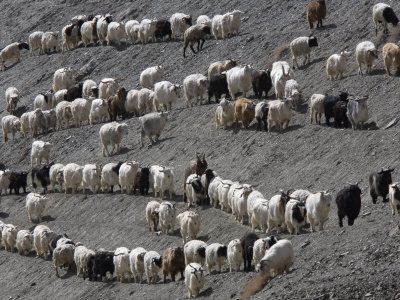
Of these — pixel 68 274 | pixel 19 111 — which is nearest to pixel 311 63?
Result: pixel 68 274

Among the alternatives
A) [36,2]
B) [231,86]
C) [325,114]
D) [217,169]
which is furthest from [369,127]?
[36,2]

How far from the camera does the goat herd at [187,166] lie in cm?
2812

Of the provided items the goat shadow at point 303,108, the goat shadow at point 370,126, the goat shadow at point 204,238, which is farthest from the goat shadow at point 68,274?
the goat shadow at point 303,108

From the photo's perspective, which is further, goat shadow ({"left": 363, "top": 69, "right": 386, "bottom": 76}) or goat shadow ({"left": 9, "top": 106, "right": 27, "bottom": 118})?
goat shadow ({"left": 9, "top": 106, "right": 27, "bottom": 118})

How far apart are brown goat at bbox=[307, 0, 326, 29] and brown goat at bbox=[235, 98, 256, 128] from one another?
26.9 ft

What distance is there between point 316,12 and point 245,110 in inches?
348

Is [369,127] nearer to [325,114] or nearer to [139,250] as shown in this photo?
[325,114]

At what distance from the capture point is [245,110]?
37.9 metres

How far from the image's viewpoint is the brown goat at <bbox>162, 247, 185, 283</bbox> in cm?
2812

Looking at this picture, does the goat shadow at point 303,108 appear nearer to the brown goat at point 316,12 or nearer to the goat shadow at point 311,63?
the goat shadow at point 311,63

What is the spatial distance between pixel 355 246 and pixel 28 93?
1211 inches

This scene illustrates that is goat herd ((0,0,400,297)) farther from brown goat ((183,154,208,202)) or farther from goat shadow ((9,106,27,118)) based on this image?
goat shadow ((9,106,27,118))

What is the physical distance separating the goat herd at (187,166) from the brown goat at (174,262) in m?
0.03

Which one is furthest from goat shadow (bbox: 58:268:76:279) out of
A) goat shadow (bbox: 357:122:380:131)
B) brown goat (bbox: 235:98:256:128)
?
goat shadow (bbox: 357:122:380:131)
